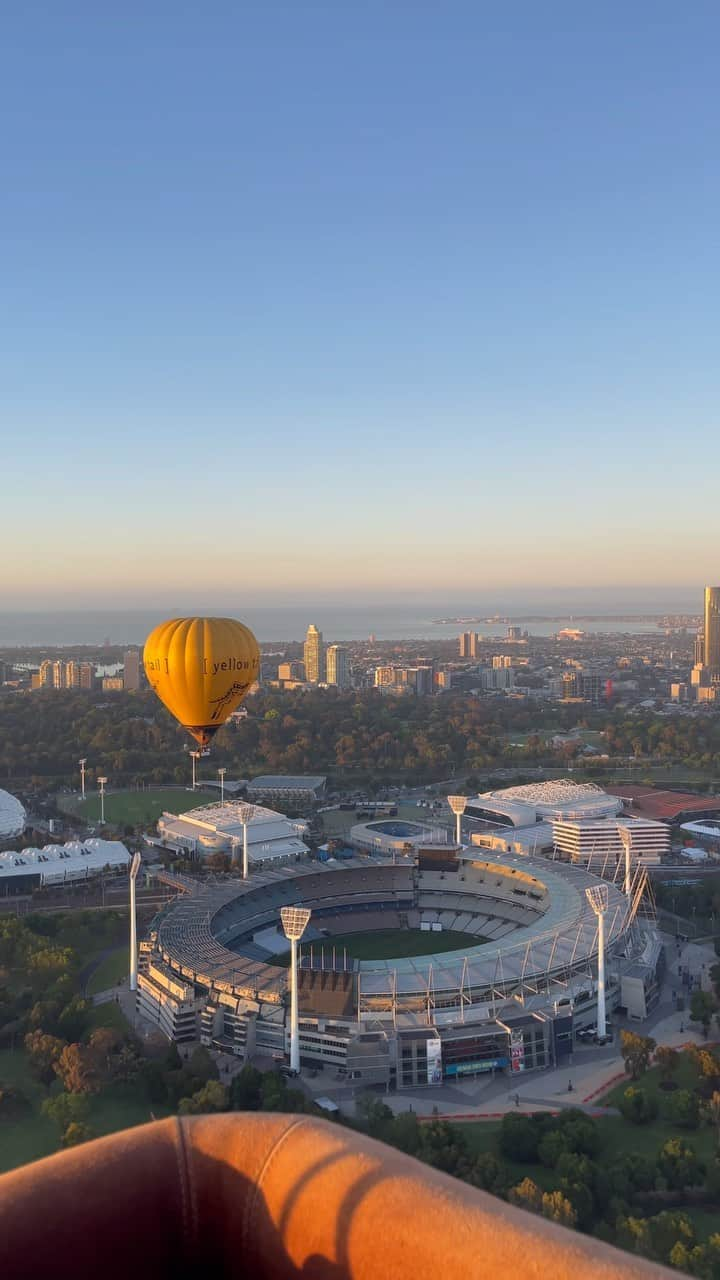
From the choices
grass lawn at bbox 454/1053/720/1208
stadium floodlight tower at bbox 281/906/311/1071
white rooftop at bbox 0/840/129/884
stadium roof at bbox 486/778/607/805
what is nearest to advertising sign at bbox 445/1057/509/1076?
grass lawn at bbox 454/1053/720/1208

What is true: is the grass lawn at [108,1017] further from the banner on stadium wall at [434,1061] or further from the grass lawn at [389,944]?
the banner on stadium wall at [434,1061]

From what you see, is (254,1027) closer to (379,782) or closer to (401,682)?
(379,782)

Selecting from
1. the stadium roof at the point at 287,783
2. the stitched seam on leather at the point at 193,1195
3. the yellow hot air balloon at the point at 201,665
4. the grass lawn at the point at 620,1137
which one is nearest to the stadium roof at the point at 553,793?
the stadium roof at the point at 287,783

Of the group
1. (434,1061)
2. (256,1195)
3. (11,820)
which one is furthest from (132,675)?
(256,1195)

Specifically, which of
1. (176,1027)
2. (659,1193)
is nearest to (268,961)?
(176,1027)

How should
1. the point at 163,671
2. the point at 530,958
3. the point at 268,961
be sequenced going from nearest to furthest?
the point at 163,671
the point at 530,958
the point at 268,961

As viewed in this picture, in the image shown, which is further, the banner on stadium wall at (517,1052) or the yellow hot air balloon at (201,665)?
the banner on stadium wall at (517,1052)
